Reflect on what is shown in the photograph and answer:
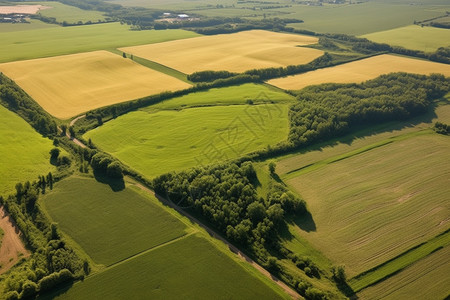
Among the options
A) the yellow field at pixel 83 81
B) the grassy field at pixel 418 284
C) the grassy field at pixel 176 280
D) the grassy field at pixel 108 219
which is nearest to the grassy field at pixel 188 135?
the grassy field at pixel 108 219

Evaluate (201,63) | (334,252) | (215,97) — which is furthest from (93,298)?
(201,63)

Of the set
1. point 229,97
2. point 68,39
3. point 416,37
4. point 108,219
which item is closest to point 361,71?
point 229,97

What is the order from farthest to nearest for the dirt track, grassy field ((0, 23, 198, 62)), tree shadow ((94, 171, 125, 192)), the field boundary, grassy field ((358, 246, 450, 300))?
grassy field ((0, 23, 198, 62))
the field boundary
tree shadow ((94, 171, 125, 192))
the dirt track
grassy field ((358, 246, 450, 300))

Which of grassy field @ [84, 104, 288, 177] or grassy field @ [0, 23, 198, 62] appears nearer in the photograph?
grassy field @ [84, 104, 288, 177]

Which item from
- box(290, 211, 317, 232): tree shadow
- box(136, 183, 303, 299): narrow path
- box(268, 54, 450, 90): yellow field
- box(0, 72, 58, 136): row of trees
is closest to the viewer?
box(136, 183, 303, 299): narrow path

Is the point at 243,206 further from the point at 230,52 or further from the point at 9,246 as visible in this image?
the point at 230,52

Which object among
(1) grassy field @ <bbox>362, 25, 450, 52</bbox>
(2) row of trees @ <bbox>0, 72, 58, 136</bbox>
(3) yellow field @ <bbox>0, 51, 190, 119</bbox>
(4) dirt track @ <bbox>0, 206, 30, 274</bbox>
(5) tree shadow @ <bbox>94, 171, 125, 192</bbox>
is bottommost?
(4) dirt track @ <bbox>0, 206, 30, 274</bbox>

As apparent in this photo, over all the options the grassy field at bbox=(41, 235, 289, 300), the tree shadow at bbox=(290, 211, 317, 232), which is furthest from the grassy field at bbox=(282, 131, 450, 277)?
the grassy field at bbox=(41, 235, 289, 300)

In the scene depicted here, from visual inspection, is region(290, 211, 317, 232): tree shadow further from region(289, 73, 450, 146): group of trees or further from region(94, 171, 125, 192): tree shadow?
region(94, 171, 125, 192): tree shadow
